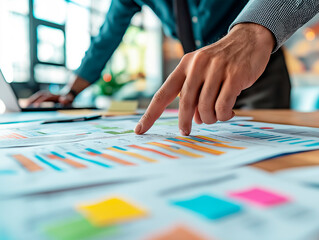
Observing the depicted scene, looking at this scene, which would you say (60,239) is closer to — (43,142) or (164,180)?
(164,180)

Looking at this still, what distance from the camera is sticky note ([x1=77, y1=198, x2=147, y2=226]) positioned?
0.14 m

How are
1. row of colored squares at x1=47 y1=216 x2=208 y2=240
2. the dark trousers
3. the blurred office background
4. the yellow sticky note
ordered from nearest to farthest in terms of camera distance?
row of colored squares at x1=47 y1=216 x2=208 y2=240
the yellow sticky note
the dark trousers
the blurred office background

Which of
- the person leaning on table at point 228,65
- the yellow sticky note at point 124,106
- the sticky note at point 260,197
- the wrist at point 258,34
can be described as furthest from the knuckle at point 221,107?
the yellow sticky note at point 124,106

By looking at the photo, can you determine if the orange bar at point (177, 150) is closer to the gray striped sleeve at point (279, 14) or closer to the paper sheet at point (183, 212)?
the paper sheet at point (183, 212)

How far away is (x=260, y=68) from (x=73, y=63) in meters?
4.04

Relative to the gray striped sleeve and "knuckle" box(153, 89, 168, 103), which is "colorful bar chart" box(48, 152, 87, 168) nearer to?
"knuckle" box(153, 89, 168, 103)

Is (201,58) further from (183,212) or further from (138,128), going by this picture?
(183,212)

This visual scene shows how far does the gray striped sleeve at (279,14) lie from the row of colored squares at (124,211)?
338 mm

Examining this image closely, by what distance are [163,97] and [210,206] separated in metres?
0.30

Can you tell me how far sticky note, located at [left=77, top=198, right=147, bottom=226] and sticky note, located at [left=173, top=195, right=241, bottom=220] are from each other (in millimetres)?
27

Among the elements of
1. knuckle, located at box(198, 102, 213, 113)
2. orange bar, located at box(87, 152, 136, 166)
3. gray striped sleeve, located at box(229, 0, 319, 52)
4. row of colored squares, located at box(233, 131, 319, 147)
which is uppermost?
gray striped sleeve, located at box(229, 0, 319, 52)

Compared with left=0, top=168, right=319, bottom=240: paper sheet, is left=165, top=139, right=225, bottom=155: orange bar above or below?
above

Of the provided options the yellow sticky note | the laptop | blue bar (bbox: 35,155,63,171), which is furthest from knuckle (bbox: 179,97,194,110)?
the laptop

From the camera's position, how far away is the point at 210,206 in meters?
0.16
